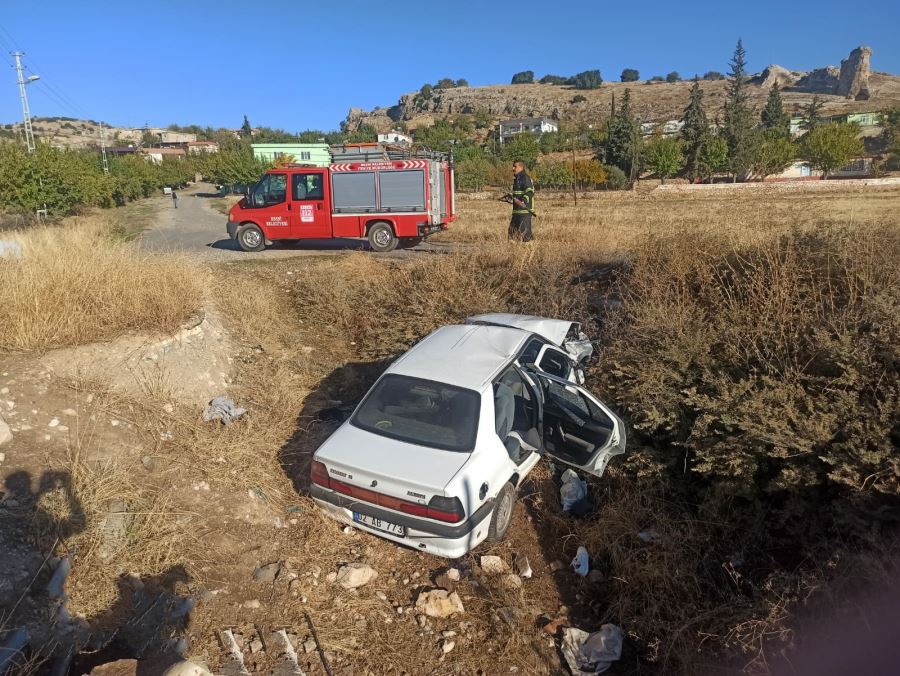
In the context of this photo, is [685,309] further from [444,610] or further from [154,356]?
[154,356]

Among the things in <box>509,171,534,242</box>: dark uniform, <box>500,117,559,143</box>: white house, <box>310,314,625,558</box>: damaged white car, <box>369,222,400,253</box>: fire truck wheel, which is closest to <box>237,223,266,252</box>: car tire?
<box>369,222,400,253</box>: fire truck wheel

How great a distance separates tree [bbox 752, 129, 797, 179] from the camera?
52188 millimetres

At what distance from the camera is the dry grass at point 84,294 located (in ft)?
20.5

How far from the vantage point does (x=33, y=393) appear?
18.1 feet

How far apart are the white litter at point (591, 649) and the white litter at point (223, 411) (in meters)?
4.14

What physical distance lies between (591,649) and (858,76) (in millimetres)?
155290

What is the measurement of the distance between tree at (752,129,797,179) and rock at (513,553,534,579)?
56345mm

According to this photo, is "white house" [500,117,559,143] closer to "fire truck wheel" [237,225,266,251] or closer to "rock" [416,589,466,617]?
"fire truck wheel" [237,225,266,251]

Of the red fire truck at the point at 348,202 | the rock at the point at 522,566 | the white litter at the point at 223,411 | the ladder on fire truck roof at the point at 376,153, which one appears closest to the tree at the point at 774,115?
the ladder on fire truck roof at the point at 376,153

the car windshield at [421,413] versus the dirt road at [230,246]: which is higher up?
the dirt road at [230,246]

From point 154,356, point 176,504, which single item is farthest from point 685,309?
point 154,356

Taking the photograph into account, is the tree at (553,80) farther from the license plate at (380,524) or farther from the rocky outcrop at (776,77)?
the license plate at (380,524)

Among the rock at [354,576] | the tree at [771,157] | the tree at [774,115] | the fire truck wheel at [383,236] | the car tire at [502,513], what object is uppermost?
the tree at [774,115]

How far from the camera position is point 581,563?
4.62 m
